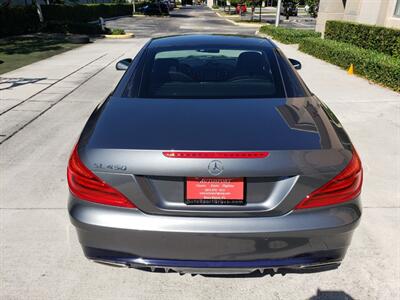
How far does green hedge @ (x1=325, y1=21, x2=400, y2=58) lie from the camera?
1137cm

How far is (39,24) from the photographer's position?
22828mm

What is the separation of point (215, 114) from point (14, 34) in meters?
22.2

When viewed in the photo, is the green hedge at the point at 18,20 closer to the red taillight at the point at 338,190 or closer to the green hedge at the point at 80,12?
the green hedge at the point at 80,12

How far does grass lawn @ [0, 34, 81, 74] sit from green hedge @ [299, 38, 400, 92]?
34.6ft

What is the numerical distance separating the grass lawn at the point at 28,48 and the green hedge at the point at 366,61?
416 inches

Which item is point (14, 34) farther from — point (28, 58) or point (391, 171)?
point (391, 171)

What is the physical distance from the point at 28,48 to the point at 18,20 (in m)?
6.73

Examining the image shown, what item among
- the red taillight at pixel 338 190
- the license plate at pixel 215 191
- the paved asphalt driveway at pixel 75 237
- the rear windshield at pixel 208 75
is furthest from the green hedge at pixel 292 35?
the license plate at pixel 215 191

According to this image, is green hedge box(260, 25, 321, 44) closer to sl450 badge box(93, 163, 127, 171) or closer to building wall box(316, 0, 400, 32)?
building wall box(316, 0, 400, 32)

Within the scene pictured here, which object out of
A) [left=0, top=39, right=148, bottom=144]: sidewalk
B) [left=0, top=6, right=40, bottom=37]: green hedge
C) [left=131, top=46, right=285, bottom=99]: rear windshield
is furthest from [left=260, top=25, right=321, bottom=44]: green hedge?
[left=131, top=46, right=285, bottom=99]: rear windshield

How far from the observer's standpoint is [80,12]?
3122 cm

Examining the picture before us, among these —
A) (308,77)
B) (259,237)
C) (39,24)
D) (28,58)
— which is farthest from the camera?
(39,24)

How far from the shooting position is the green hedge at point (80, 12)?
26.1 meters

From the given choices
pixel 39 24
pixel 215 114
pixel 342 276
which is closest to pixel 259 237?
pixel 215 114
